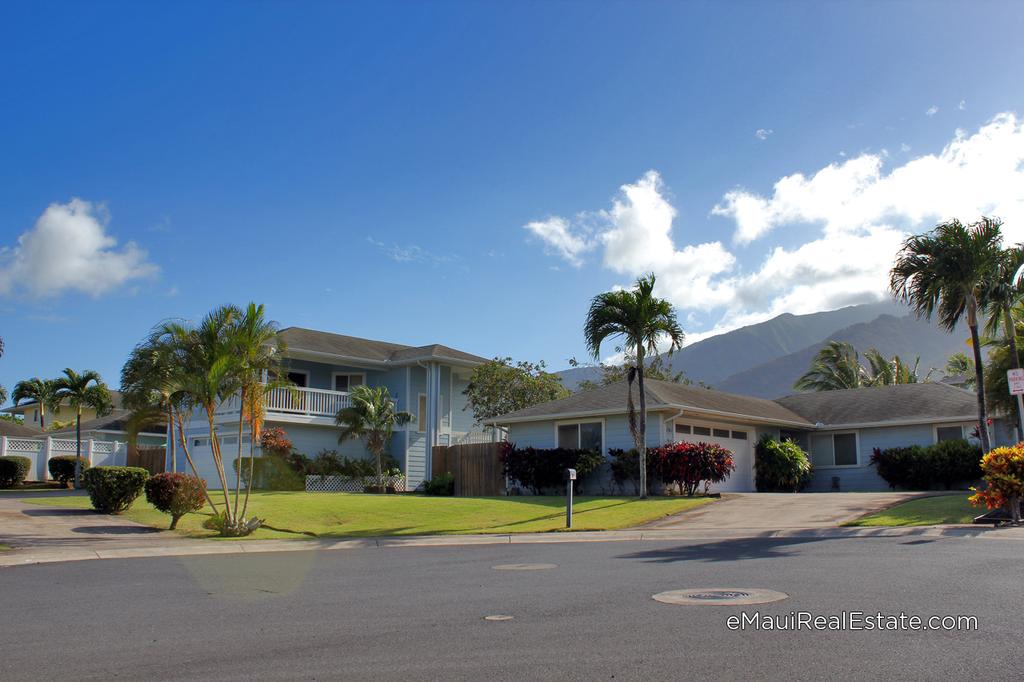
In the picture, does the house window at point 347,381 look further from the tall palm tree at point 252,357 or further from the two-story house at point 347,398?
the tall palm tree at point 252,357

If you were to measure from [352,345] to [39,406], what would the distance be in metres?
33.6

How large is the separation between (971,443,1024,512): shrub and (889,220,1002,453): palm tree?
12.0 feet

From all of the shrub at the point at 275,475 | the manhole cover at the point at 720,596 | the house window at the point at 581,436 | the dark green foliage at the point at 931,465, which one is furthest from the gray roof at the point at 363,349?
the manhole cover at the point at 720,596

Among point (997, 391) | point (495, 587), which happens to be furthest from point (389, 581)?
point (997, 391)

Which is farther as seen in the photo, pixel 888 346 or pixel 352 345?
pixel 888 346

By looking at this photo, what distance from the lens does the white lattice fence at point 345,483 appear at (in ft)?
100

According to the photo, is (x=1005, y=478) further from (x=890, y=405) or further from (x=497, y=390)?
(x=497, y=390)

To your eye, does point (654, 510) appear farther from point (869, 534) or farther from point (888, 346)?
point (888, 346)

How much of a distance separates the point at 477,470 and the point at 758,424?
10235mm

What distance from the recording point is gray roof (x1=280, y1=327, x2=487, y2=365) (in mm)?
33875

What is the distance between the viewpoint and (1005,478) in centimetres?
1423

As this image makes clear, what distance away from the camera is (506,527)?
56.3 ft

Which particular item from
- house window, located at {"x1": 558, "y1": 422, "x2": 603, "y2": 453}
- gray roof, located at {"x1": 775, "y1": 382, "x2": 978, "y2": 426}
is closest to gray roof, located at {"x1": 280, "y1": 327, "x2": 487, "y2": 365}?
house window, located at {"x1": 558, "y1": 422, "x2": 603, "y2": 453}

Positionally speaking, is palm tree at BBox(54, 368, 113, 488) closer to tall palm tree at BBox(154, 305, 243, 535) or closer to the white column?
the white column
